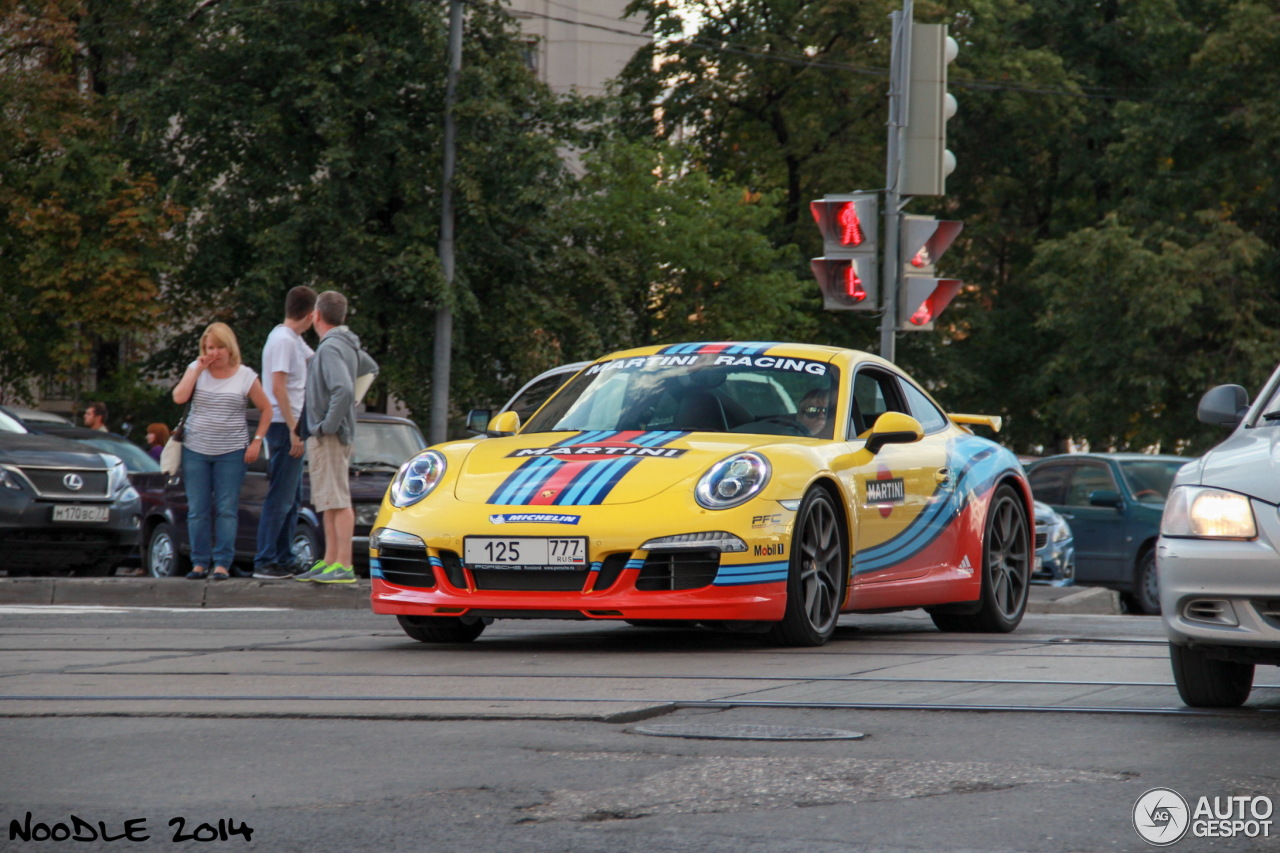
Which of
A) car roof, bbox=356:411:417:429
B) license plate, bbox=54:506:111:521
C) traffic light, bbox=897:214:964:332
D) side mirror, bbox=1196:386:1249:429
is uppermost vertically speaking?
traffic light, bbox=897:214:964:332

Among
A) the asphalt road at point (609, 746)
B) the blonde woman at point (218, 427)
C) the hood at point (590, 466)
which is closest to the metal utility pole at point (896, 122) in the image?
the blonde woman at point (218, 427)

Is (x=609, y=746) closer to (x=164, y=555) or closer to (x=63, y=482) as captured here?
(x=63, y=482)

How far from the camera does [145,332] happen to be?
34062mm

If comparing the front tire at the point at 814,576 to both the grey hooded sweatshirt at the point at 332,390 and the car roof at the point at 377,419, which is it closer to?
the grey hooded sweatshirt at the point at 332,390

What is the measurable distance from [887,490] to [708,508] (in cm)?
148

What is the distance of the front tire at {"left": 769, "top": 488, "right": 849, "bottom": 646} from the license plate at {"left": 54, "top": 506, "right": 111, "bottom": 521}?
28.1 feet

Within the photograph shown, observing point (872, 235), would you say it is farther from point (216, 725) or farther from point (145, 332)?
point (145, 332)

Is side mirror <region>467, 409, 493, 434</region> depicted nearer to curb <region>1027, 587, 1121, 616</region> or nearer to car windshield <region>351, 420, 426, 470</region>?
curb <region>1027, 587, 1121, 616</region>

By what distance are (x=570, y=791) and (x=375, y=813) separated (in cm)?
50

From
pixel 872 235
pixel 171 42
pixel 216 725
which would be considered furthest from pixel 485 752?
pixel 171 42

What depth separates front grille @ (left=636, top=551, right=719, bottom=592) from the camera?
7.96 meters

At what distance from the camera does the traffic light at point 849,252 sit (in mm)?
15172

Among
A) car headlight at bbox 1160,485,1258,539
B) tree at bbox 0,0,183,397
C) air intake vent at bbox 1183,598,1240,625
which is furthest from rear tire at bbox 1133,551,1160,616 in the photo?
tree at bbox 0,0,183,397
